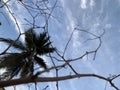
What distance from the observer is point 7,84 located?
1.77m

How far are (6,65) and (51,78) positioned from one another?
2607 centimetres

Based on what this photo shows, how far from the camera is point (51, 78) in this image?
1.92 m

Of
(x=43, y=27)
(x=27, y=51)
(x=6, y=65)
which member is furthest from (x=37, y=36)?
(x=43, y=27)

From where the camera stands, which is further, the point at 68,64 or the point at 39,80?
the point at 68,64

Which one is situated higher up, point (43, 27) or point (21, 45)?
point (43, 27)

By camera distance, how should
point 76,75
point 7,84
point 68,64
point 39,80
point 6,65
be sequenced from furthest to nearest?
point 6,65, point 68,64, point 76,75, point 39,80, point 7,84

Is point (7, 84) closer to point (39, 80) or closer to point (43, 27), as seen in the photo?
point (39, 80)

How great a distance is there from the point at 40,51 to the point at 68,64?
2780cm

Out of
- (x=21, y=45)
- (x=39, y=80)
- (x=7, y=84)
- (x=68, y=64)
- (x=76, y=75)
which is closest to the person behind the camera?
(x=7, y=84)

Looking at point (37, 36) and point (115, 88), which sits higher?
point (115, 88)

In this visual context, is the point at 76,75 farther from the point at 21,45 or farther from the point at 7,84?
the point at 21,45

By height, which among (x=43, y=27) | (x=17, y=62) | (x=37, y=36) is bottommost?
(x=17, y=62)

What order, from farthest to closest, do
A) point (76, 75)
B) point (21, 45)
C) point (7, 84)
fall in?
point (21, 45) → point (76, 75) → point (7, 84)

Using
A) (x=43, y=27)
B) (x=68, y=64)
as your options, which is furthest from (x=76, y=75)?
(x=43, y=27)
